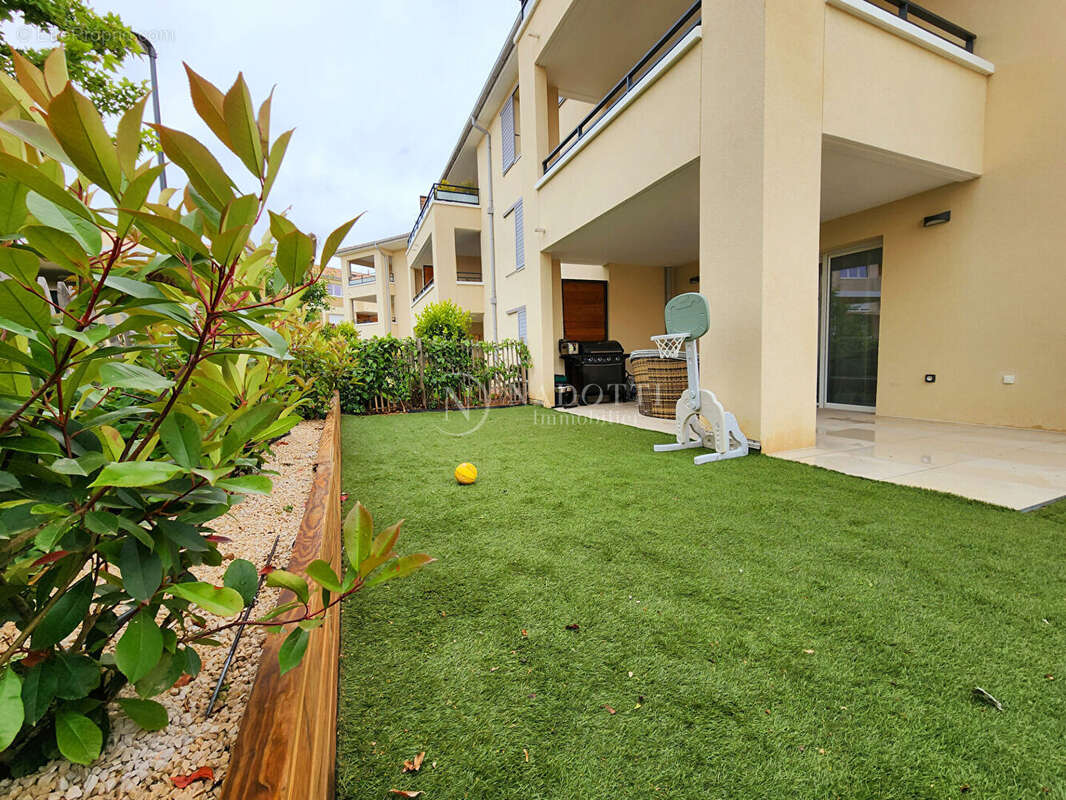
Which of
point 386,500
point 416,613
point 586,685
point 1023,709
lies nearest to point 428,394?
point 386,500

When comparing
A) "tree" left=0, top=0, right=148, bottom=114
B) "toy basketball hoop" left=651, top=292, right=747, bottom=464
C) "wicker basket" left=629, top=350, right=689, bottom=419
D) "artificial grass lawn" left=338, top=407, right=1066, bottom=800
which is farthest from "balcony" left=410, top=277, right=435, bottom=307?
"artificial grass lawn" left=338, top=407, right=1066, bottom=800

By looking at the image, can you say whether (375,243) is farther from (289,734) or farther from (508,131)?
(289,734)

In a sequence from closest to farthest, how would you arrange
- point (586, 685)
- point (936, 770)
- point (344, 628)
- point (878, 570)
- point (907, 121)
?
point (936, 770) → point (586, 685) → point (344, 628) → point (878, 570) → point (907, 121)

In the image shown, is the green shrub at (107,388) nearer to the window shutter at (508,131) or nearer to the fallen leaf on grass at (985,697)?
the fallen leaf on grass at (985,697)

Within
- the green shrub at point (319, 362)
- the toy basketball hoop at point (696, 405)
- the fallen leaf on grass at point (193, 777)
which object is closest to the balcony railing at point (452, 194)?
the green shrub at point (319, 362)

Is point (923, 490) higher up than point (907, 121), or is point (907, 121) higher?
point (907, 121)

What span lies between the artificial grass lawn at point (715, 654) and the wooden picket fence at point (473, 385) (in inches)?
216

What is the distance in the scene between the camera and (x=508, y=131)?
9.95 metres

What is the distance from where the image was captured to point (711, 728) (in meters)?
1.16

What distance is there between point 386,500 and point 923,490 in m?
3.40

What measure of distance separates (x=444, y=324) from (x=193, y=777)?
839 cm

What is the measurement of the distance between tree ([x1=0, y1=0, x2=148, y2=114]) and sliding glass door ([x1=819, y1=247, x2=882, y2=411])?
911 centimetres

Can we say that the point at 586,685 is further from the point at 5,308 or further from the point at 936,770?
the point at 5,308

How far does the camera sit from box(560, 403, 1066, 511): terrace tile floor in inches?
114
